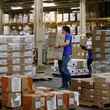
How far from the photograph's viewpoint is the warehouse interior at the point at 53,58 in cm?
847

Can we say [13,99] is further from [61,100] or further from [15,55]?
[15,55]

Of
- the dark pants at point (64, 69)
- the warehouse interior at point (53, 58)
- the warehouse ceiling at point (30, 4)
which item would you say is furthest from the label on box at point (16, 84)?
the warehouse ceiling at point (30, 4)

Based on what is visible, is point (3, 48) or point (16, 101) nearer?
point (16, 101)

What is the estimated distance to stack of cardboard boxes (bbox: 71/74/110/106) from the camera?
9258 mm

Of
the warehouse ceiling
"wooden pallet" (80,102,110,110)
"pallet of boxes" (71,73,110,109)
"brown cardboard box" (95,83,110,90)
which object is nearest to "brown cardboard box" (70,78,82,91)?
"pallet of boxes" (71,73,110,109)

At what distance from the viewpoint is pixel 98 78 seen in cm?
941

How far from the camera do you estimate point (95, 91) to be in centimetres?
941

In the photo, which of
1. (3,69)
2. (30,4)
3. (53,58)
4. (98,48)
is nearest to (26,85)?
(3,69)

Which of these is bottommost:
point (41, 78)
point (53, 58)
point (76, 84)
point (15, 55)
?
point (41, 78)

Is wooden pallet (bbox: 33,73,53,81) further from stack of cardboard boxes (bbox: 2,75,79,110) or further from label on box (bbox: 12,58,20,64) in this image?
stack of cardboard boxes (bbox: 2,75,79,110)


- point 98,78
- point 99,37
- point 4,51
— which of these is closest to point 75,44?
point 99,37

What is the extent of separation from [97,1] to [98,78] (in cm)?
1786

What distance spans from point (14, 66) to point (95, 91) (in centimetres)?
259

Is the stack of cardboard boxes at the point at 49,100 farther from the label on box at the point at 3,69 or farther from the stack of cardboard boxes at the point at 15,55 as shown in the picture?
the stack of cardboard boxes at the point at 15,55
